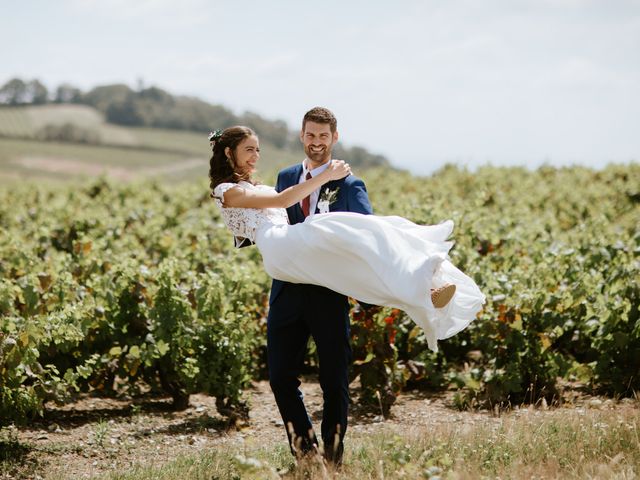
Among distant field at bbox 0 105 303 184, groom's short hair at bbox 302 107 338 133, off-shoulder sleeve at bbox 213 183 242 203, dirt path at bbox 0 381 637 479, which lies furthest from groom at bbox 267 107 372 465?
distant field at bbox 0 105 303 184

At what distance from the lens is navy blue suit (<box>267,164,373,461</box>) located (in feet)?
14.2

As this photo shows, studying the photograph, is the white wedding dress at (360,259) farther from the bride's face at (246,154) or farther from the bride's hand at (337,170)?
the bride's face at (246,154)

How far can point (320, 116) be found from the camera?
4.31 metres

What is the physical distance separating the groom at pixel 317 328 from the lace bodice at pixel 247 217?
228 millimetres

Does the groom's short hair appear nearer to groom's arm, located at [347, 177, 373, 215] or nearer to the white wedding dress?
groom's arm, located at [347, 177, 373, 215]

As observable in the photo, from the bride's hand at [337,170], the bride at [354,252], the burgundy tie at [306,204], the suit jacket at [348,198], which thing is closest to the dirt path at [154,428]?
the suit jacket at [348,198]

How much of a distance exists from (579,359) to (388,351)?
2113mm

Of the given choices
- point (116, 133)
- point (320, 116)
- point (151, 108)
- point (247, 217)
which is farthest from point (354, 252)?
point (151, 108)

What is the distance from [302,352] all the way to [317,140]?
1.24m

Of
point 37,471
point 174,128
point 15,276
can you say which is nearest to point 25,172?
point 174,128

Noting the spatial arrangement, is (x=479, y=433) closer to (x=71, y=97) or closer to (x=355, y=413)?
(x=355, y=413)

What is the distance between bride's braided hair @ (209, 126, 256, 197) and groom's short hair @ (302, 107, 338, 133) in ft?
1.23

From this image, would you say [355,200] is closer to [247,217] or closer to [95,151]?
[247,217]

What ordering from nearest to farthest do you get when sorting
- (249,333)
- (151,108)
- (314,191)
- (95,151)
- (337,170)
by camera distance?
(337,170)
(314,191)
(249,333)
(95,151)
(151,108)
